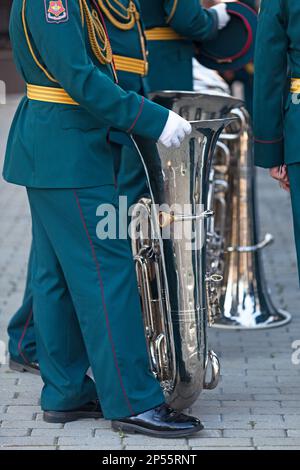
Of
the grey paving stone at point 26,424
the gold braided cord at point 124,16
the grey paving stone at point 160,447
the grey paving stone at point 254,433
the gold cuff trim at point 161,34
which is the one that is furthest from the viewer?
the gold cuff trim at point 161,34

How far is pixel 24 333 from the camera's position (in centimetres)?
426

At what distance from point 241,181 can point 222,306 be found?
58 cm

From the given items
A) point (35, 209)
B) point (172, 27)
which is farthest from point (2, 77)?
point (35, 209)

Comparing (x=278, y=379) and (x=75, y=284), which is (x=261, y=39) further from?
(x=278, y=379)

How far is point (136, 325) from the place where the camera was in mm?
3520

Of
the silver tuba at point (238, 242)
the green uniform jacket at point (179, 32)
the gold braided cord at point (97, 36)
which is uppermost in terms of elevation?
the gold braided cord at point (97, 36)

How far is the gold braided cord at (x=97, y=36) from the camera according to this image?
11.2 ft

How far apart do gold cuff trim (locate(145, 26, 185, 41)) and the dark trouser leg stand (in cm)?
108

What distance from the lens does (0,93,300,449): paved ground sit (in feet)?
11.4

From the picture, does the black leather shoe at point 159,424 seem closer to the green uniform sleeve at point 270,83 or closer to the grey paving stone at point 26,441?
the grey paving stone at point 26,441

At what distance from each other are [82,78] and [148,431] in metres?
1.13

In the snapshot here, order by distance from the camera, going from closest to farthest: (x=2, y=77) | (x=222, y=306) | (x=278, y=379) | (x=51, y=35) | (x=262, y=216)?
1. (x=51, y=35)
2. (x=278, y=379)
3. (x=2, y=77)
4. (x=222, y=306)
5. (x=262, y=216)

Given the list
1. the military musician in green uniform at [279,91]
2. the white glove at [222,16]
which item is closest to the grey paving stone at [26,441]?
the military musician in green uniform at [279,91]

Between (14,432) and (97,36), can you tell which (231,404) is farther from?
(97,36)
